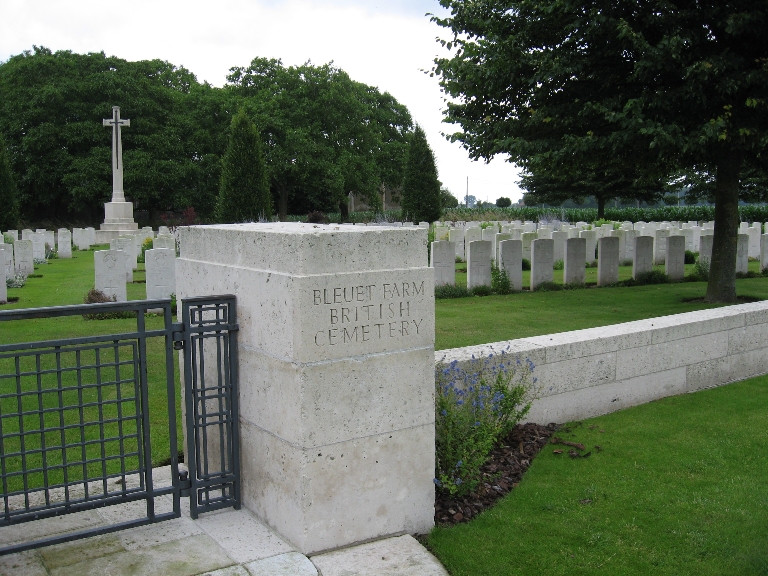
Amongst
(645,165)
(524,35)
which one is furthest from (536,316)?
(524,35)

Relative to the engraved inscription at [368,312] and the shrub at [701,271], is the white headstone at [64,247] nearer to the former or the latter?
the shrub at [701,271]

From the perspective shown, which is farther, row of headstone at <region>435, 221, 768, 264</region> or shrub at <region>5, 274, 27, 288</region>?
row of headstone at <region>435, 221, 768, 264</region>

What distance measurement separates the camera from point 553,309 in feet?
35.6

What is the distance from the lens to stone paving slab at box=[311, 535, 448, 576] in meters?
3.37

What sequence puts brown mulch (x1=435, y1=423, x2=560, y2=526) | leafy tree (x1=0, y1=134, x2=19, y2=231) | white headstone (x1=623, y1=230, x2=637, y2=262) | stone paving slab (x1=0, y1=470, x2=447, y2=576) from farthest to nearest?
1. leafy tree (x1=0, y1=134, x2=19, y2=231)
2. white headstone (x1=623, y1=230, x2=637, y2=262)
3. brown mulch (x1=435, y1=423, x2=560, y2=526)
4. stone paving slab (x1=0, y1=470, x2=447, y2=576)

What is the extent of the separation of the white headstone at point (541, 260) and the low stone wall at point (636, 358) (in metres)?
5.93

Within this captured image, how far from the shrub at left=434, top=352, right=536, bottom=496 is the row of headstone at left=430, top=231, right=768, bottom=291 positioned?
7295 millimetres

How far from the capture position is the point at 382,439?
12.1 ft

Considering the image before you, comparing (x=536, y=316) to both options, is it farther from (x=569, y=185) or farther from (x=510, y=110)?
(x=569, y=185)

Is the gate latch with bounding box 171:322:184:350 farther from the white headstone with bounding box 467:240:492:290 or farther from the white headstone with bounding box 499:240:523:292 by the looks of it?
the white headstone with bounding box 499:240:523:292

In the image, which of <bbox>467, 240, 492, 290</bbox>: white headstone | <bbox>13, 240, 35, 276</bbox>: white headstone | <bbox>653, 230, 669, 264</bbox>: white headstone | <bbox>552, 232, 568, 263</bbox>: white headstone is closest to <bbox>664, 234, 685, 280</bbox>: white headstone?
<bbox>552, 232, 568, 263</bbox>: white headstone

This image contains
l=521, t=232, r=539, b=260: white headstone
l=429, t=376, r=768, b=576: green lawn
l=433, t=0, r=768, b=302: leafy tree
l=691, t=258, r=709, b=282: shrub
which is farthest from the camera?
l=521, t=232, r=539, b=260: white headstone

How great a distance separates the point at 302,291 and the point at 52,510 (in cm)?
155

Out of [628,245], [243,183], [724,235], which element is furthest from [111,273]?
[628,245]
